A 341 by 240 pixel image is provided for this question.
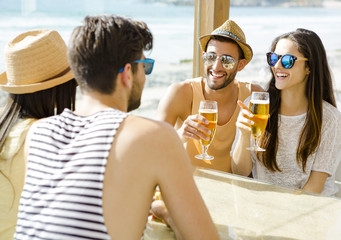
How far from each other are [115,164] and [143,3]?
9236mm

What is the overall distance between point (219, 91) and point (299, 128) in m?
0.73

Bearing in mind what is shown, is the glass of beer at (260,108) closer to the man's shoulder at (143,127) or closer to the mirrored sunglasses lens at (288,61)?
the mirrored sunglasses lens at (288,61)

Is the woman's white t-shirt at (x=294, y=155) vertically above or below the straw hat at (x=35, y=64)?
below

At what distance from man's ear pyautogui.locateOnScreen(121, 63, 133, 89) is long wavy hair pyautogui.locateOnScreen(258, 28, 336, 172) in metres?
1.42

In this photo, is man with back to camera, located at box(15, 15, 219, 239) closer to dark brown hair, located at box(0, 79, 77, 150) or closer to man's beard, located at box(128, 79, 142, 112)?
man's beard, located at box(128, 79, 142, 112)

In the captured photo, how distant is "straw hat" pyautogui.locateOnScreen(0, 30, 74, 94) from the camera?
1.89m

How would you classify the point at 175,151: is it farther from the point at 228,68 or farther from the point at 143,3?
the point at 143,3

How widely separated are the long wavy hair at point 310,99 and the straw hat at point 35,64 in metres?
1.35

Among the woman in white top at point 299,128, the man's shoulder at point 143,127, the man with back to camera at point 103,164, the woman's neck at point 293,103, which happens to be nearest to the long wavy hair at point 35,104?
the man with back to camera at point 103,164

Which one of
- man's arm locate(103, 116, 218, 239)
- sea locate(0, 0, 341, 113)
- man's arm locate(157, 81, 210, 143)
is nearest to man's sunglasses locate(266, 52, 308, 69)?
man's arm locate(157, 81, 210, 143)

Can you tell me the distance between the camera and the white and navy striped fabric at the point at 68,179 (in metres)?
1.16

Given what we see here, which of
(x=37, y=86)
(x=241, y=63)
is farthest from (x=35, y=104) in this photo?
(x=241, y=63)

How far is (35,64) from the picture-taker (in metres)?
1.92

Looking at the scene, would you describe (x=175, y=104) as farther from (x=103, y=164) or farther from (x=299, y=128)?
(x=103, y=164)
